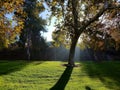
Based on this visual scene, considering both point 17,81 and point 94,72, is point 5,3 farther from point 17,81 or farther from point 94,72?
point 94,72

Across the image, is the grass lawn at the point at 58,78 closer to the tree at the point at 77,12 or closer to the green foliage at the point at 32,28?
the tree at the point at 77,12

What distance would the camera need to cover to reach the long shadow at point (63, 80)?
16.2m

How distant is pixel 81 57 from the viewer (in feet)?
138

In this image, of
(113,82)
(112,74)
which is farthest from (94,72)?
(113,82)

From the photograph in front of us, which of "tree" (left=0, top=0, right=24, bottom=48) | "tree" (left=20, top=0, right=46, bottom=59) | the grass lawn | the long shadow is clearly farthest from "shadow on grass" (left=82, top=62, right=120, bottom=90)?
"tree" (left=20, top=0, right=46, bottom=59)

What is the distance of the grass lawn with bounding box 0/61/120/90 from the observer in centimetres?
1641

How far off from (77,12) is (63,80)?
7.28m

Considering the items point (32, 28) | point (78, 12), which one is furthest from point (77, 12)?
point (32, 28)

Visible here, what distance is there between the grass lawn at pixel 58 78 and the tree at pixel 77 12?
2.66 meters

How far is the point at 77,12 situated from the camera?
2294cm

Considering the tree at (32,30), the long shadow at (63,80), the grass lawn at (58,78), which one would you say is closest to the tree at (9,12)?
the grass lawn at (58,78)

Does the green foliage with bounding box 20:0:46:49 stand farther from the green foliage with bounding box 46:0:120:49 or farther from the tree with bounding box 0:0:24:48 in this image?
the tree with bounding box 0:0:24:48

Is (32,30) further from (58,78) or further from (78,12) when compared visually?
(58,78)

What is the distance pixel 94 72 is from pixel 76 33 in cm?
370
